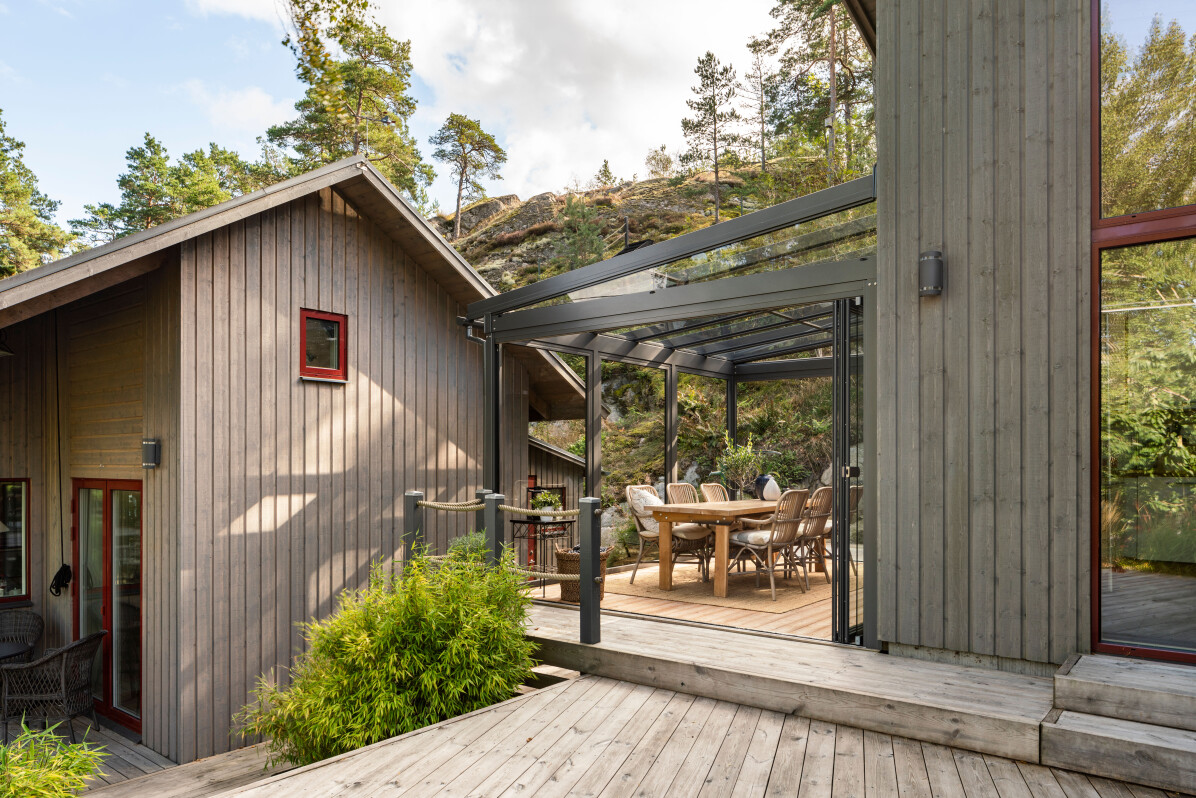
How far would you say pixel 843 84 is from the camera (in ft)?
58.9

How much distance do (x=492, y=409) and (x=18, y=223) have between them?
51.1 feet

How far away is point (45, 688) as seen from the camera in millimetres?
5914

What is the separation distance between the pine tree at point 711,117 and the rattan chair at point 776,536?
56.1 ft

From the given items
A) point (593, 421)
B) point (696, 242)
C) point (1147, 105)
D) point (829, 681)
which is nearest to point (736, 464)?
point (593, 421)

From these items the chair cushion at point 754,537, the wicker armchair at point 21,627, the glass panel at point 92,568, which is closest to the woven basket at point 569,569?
the chair cushion at point 754,537

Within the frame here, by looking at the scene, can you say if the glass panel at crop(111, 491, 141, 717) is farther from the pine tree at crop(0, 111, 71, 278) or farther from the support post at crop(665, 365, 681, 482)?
the pine tree at crop(0, 111, 71, 278)

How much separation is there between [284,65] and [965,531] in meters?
29.5

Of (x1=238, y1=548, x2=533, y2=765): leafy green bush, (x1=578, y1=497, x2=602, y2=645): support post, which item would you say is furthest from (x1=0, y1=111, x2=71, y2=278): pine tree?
(x1=578, y1=497, x2=602, y2=645): support post

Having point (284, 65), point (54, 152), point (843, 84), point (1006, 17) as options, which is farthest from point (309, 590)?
point (54, 152)

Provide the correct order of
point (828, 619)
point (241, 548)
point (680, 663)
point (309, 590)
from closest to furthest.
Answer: point (680, 663) < point (828, 619) < point (241, 548) < point (309, 590)

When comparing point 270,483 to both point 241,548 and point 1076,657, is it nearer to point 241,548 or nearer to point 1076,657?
point 241,548

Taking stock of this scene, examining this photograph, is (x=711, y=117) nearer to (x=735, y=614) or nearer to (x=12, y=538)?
(x=735, y=614)

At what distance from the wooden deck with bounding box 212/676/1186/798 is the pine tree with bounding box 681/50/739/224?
20.1 m

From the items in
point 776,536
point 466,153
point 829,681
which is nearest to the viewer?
point 829,681
